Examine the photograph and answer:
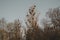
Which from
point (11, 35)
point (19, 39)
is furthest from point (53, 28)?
point (11, 35)

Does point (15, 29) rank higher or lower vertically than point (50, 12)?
lower

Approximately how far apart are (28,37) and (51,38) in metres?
4.08

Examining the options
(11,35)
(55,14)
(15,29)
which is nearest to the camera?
(55,14)

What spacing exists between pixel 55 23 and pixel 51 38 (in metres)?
5.30

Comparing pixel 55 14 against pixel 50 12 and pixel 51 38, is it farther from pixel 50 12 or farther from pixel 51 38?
pixel 51 38

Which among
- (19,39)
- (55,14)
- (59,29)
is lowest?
(19,39)

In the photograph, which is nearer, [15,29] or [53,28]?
[53,28]

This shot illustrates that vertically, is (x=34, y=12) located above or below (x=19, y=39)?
above

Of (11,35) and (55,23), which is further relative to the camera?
(11,35)

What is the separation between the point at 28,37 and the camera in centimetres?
3212

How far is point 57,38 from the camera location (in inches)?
1170

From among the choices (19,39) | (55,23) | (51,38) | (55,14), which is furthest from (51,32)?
(19,39)

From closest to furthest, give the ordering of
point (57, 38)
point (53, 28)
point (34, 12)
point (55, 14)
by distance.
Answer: point (57, 38), point (34, 12), point (53, 28), point (55, 14)

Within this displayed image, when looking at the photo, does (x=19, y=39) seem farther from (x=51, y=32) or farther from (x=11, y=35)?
(x=51, y=32)
